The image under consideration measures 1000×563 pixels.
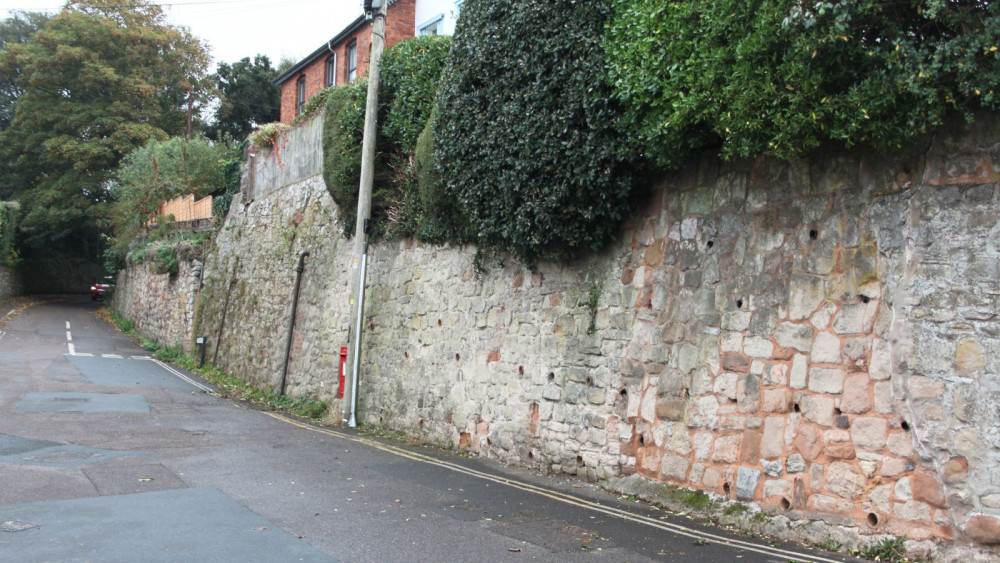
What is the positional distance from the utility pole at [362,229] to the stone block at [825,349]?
9.18 meters

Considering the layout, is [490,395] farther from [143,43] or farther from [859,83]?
[143,43]

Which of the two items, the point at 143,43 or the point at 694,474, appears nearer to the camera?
the point at 694,474

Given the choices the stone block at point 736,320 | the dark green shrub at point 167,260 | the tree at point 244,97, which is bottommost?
the stone block at point 736,320

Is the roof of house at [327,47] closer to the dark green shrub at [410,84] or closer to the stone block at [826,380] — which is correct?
the dark green shrub at [410,84]

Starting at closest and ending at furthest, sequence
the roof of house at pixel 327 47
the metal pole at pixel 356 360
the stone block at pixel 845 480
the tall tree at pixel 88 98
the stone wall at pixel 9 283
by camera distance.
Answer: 1. the stone block at pixel 845 480
2. the metal pole at pixel 356 360
3. the roof of house at pixel 327 47
4. the tall tree at pixel 88 98
5. the stone wall at pixel 9 283

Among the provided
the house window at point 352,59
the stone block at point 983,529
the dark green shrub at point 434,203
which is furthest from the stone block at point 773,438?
the house window at point 352,59

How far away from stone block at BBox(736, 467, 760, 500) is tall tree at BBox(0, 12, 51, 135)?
5336 centimetres

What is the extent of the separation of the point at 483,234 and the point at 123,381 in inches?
442

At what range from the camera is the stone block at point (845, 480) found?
251 inches

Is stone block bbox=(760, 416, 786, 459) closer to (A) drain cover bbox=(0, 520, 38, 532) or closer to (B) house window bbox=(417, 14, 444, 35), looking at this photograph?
(A) drain cover bbox=(0, 520, 38, 532)

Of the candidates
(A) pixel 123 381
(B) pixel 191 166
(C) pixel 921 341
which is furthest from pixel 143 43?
(C) pixel 921 341

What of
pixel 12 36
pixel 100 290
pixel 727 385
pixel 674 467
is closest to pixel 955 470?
pixel 727 385

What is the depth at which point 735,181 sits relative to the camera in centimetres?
780

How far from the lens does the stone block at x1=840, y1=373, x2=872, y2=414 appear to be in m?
6.41
